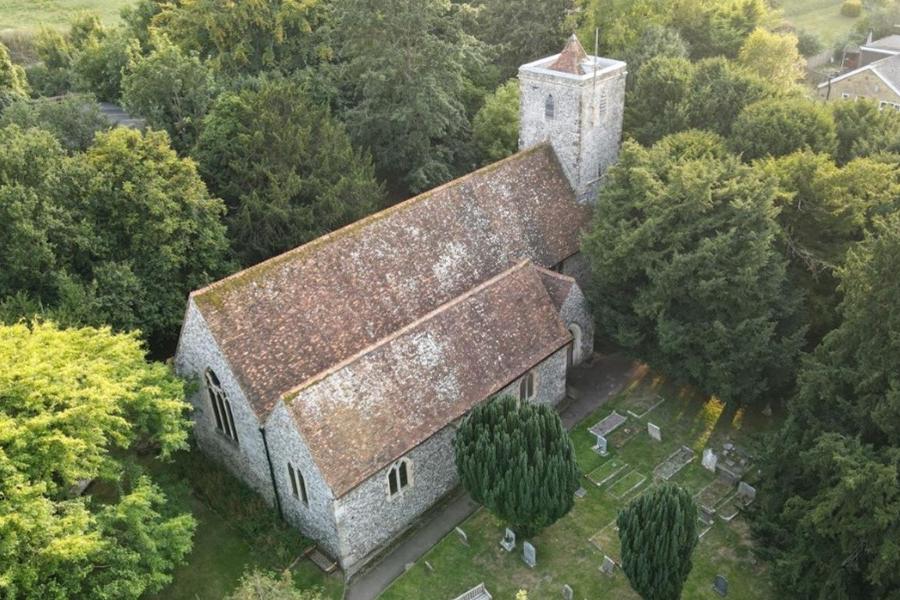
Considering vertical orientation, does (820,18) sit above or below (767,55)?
below

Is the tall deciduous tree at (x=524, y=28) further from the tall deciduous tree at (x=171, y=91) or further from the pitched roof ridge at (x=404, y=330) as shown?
the pitched roof ridge at (x=404, y=330)

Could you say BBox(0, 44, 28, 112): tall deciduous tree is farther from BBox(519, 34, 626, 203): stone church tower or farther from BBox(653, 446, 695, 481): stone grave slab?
BBox(653, 446, 695, 481): stone grave slab

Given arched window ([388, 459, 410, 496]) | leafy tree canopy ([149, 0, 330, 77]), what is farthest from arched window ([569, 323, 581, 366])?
leafy tree canopy ([149, 0, 330, 77])

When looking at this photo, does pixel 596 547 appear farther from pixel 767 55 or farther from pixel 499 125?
pixel 767 55

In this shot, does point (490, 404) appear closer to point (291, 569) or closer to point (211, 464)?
point (291, 569)

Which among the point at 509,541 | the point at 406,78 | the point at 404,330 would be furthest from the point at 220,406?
Answer: the point at 406,78
